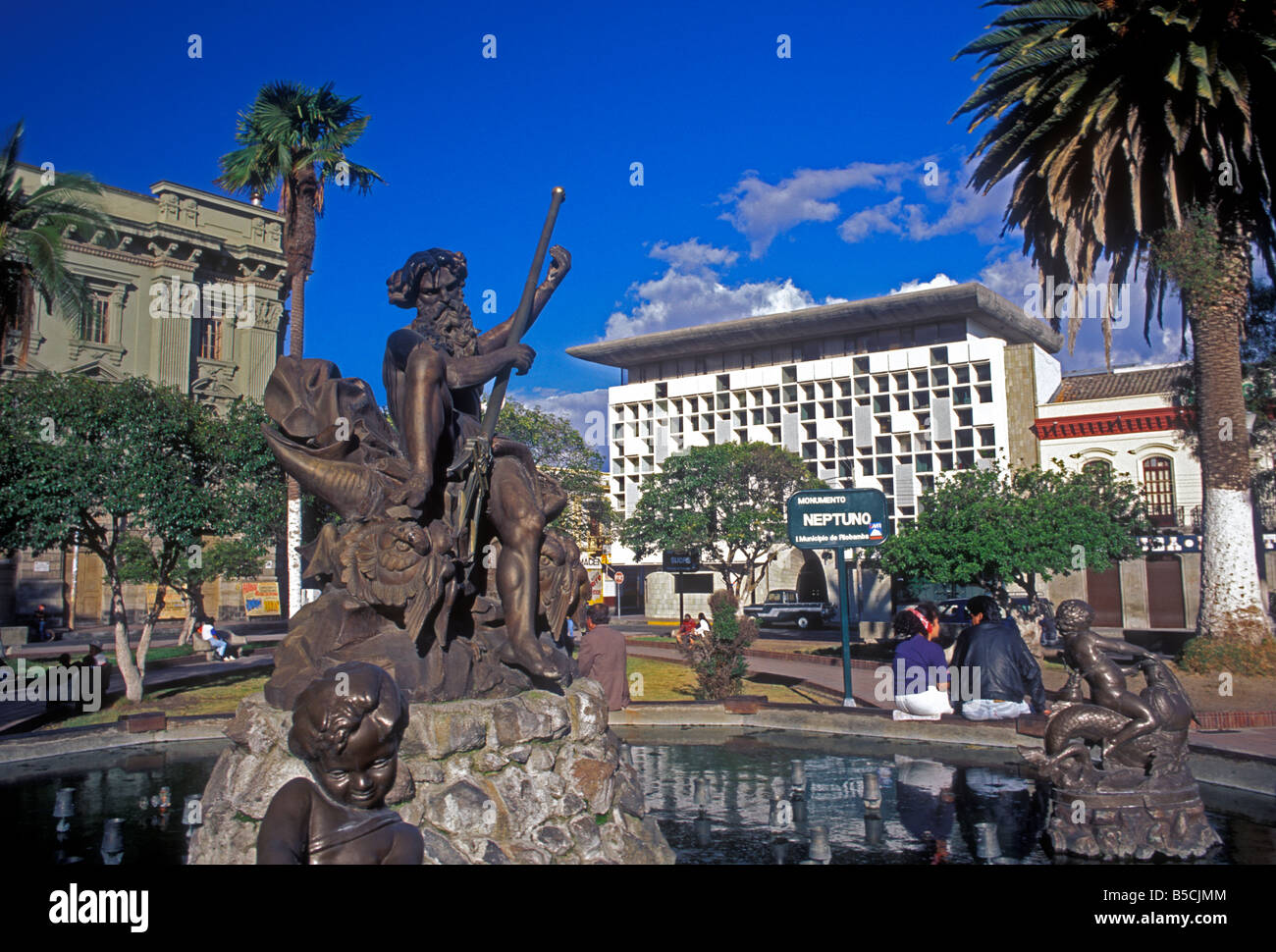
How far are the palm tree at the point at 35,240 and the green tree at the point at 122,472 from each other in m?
2.32

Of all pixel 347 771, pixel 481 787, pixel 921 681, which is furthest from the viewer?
pixel 921 681

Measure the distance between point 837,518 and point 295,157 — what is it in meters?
17.9

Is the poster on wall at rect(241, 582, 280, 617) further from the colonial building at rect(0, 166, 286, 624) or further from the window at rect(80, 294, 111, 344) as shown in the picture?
the window at rect(80, 294, 111, 344)

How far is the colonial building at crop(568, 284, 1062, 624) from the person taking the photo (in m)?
49.5

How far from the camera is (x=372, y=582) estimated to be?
5516 mm

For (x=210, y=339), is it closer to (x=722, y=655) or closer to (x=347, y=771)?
(x=722, y=655)

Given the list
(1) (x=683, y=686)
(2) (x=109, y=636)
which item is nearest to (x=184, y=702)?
(1) (x=683, y=686)

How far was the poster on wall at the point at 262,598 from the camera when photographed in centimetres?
4138

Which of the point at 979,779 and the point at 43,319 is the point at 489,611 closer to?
the point at 979,779

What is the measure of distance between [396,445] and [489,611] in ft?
4.20

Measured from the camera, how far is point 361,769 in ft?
8.25

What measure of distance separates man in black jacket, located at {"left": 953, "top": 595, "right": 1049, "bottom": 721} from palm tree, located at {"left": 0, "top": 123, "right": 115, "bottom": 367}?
61.8ft

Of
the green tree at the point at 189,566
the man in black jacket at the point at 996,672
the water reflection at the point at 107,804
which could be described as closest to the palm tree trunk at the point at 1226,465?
the man in black jacket at the point at 996,672

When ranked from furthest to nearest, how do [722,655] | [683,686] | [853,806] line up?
1. [683,686]
2. [722,655]
3. [853,806]
